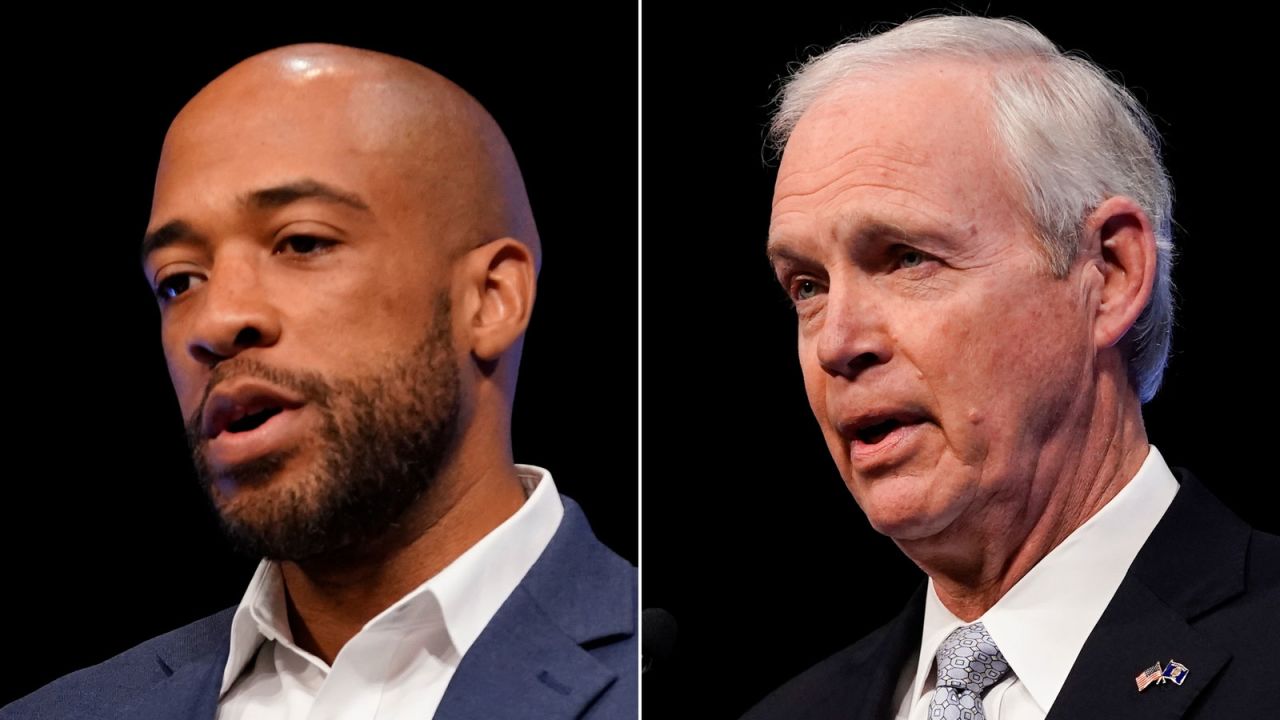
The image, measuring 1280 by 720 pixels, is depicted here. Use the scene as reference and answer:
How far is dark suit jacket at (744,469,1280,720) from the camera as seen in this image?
2309 mm

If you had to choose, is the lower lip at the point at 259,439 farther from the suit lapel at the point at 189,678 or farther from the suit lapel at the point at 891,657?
the suit lapel at the point at 891,657

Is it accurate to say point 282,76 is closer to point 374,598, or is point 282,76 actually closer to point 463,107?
point 463,107

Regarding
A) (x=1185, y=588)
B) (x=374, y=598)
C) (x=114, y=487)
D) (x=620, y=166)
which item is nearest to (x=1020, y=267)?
(x=1185, y=588)

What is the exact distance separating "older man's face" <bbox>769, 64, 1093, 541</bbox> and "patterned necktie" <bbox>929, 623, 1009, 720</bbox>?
0.18m

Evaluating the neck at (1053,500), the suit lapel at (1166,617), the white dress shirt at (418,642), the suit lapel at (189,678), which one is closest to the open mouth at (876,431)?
the neck at (1053,500)

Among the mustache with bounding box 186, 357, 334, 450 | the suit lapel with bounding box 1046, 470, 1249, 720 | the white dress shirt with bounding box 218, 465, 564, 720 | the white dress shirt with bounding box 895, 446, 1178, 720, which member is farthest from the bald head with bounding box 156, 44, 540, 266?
the suit lapel with bounding box 1046, 470, 1249, 720

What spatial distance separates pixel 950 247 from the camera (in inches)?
103

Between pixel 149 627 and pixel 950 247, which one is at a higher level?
pixel 950 247

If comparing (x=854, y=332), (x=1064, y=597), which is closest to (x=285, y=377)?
(x=854, y=332)

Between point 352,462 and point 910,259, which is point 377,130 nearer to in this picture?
point 352,462

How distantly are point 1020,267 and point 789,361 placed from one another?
0.60 metres

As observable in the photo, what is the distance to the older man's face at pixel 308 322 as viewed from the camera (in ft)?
8.35

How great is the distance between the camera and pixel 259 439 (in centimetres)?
255

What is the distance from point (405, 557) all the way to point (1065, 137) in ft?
3.98
